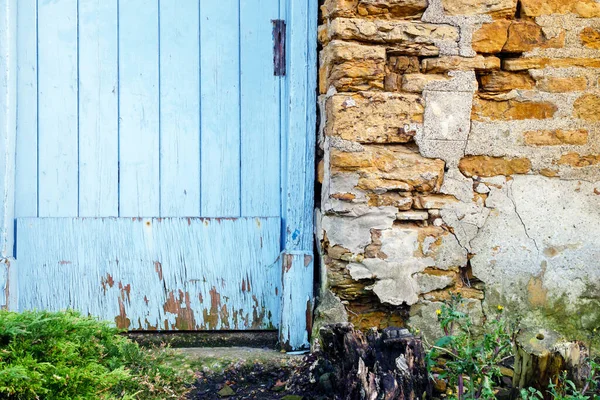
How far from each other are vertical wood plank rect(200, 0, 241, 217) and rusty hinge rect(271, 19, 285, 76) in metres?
0.17

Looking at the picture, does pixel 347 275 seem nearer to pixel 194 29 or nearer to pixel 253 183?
pixel 253 183

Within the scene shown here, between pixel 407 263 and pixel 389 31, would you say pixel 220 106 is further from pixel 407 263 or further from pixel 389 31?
pixel 407 263

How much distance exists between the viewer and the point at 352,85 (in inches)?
106

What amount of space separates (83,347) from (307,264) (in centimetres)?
112

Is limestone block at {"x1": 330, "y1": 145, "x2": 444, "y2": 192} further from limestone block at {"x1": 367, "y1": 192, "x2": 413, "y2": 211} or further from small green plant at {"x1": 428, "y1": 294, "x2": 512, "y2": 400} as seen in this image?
small green plant at {"x1": 428, "y1": 294, "x2": 512, "y2": 400}

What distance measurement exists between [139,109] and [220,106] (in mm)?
365

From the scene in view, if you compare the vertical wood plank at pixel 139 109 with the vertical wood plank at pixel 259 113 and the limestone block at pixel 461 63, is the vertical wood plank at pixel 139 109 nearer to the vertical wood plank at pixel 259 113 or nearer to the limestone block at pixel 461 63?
the vertical wood plank at pixel 259 113

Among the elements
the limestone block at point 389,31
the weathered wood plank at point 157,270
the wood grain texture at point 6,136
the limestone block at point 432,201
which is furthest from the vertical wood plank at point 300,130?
the wood grain texture at point 6,136

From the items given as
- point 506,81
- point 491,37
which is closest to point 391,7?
point 491,37

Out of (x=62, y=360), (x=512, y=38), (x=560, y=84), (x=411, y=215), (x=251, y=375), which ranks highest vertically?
(x=512, y=38)

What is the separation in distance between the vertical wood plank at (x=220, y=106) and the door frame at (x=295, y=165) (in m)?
0.24

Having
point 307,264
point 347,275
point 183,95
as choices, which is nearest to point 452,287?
point 347,275

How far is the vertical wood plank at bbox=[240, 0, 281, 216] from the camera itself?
9.96ft

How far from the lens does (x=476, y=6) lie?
2.73 meters
